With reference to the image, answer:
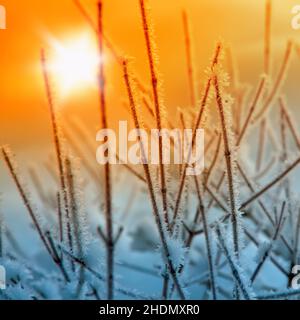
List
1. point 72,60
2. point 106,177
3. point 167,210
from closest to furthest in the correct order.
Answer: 1. point 106,177
2. point 167,210
3. point 72,60

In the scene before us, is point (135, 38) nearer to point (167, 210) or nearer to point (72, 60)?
point (72, 60)

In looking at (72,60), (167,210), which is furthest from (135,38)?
(167,210)

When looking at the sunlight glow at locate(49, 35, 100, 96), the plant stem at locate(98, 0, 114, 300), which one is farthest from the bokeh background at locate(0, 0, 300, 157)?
the plant stem at locate(98, 0, 114, 300)

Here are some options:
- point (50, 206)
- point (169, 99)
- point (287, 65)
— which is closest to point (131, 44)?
point (169, 99)

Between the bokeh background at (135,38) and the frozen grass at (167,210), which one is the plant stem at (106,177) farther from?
the bokeh background at (135,38)

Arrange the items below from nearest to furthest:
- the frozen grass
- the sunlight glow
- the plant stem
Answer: the plant stem → the frozen grass → the sunlight glow

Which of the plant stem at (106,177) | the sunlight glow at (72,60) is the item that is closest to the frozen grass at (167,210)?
the plant stem at (106,177)

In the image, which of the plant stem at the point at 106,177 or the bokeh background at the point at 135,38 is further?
the bokeh background at the point at 135,38

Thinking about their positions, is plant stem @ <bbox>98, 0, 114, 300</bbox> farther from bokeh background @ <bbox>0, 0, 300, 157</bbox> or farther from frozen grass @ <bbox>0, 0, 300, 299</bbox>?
bokeh background @ <bbox>0, 0, 300, 157</bbox>

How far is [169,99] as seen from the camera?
1.38 metres

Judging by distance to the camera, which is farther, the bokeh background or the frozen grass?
the bokeh background

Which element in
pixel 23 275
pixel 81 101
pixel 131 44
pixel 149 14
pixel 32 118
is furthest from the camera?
pixel 81 101

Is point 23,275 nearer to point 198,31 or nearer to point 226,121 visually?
point 226,121
